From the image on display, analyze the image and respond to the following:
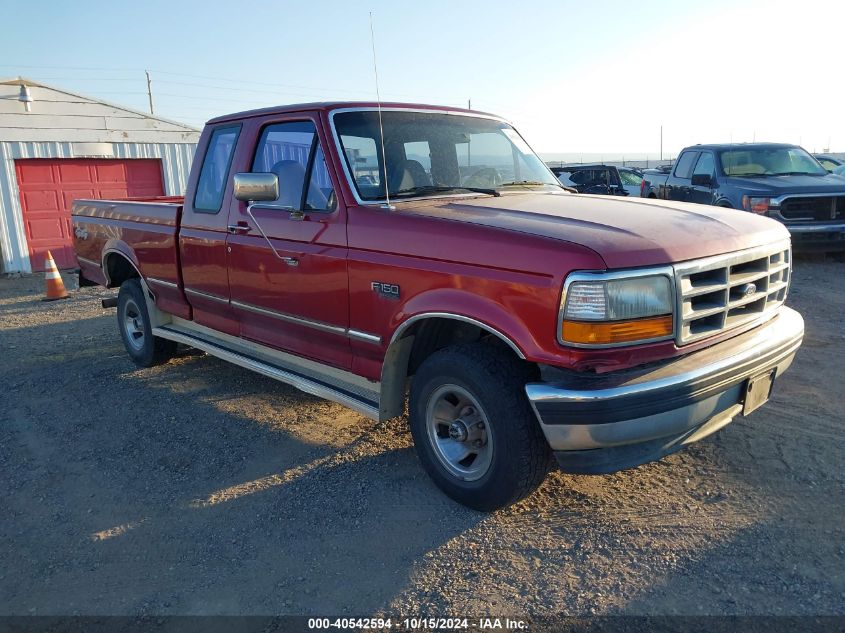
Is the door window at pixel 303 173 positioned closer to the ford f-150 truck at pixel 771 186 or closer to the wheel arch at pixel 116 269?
the wheel arch at pixel 116 269

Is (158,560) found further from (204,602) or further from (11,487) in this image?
(11,487)

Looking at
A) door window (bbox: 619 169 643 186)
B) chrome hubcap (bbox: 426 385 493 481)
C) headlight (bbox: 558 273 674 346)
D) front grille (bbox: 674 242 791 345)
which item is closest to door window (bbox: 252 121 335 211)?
chrome hubcap (bbox: 426 385 493 481)

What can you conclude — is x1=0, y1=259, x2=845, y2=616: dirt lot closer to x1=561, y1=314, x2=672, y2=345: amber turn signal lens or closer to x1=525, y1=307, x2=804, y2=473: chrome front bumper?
x1=525, y1=307, x2=804, y2=473: chrome front bumper

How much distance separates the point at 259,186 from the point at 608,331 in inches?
86.5

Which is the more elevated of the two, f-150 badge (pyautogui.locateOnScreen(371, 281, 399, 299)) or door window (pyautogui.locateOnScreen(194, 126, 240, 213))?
door window (pyautogui.locateOnScreen(194, 126, 240, 213))

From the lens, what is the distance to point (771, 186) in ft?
32.6

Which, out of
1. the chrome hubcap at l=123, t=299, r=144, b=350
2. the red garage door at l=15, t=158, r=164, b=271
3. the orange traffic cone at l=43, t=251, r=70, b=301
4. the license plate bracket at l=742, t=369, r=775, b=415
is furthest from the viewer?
the red garage door at l=15, t=158, r=164, b=271

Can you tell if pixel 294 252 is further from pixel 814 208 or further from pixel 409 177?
pixel 814 208

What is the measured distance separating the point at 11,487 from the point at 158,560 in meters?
1.45

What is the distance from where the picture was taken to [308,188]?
411cm

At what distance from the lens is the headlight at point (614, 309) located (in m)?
2.81

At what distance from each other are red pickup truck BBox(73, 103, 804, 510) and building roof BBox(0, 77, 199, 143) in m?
9.90

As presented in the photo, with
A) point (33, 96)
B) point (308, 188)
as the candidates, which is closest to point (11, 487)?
point (308, 188)

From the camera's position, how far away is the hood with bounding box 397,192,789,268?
2920mm
